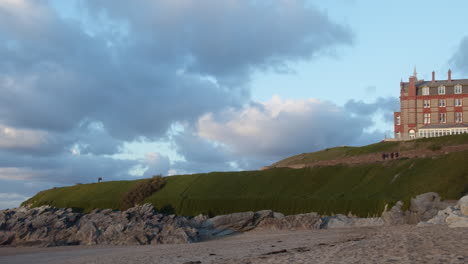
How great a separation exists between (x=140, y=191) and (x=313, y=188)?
23.7 metres

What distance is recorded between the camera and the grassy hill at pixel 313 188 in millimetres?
42812

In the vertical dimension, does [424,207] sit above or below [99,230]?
above

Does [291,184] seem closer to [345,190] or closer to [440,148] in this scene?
[345,190]

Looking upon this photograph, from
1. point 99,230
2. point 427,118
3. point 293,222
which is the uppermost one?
point 427,118

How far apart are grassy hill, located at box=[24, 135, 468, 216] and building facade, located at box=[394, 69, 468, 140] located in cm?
2831

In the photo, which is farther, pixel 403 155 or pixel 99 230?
pixel 403 155

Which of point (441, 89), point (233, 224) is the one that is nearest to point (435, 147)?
point (233, 224)

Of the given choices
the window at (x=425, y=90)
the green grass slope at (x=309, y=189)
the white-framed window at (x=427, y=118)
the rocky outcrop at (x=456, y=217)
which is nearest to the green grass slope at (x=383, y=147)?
the green grass slope at (x=309, y=189)

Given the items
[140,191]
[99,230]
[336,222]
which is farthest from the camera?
[140,191]

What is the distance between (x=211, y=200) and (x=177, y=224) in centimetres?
1055

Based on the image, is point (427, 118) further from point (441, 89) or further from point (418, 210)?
point (418, 210)

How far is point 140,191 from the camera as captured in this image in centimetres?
6256

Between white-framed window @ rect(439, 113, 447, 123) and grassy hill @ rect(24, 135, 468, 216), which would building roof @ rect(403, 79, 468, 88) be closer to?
white-framed window @ rect(439, 113, 447, 123)

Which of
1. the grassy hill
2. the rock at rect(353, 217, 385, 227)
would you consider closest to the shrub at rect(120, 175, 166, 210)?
the grassy hill
